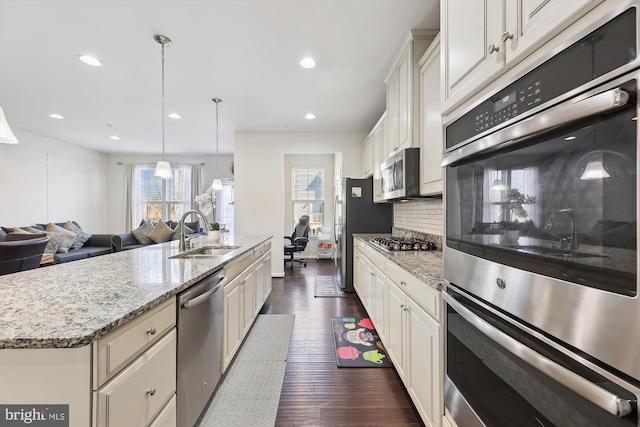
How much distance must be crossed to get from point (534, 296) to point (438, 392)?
84cm

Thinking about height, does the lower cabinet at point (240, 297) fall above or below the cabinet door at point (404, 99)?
below

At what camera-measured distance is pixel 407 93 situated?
2.35 m

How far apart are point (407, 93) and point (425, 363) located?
203 cm

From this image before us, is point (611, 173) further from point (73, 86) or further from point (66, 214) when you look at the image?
point (66, 214)

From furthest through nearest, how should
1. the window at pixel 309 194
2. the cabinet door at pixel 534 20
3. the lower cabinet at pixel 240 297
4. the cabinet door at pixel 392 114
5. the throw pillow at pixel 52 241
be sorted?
the window at pixel 309 194 < the throw pillow at pixel 52 241 < the cabinet door at pixel 392 114 < the lower cabinet at pixel 240 297 < the cabinet door at pixel 534 20

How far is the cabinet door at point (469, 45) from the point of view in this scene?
938mm

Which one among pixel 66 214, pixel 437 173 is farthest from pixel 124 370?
pixel 66 214

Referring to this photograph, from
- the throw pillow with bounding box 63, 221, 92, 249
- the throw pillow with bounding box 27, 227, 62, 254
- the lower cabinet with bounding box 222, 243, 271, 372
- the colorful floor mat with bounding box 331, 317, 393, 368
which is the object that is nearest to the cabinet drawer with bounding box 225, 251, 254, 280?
the lower cabinet with bounding box 222, 243, 271, 372

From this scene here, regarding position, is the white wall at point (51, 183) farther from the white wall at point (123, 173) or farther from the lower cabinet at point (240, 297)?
the lower cabinet at point (240, 297)

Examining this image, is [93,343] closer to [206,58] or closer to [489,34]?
[489,34]

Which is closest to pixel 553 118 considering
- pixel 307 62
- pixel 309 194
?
pixel 307 62

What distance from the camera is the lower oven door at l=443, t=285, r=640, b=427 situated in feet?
1.86

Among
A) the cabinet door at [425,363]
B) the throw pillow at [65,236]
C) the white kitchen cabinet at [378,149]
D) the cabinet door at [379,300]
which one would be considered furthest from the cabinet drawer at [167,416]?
the throw pillow at [65,236]

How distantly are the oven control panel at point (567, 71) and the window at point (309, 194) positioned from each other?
Answer: 20.7 ft
